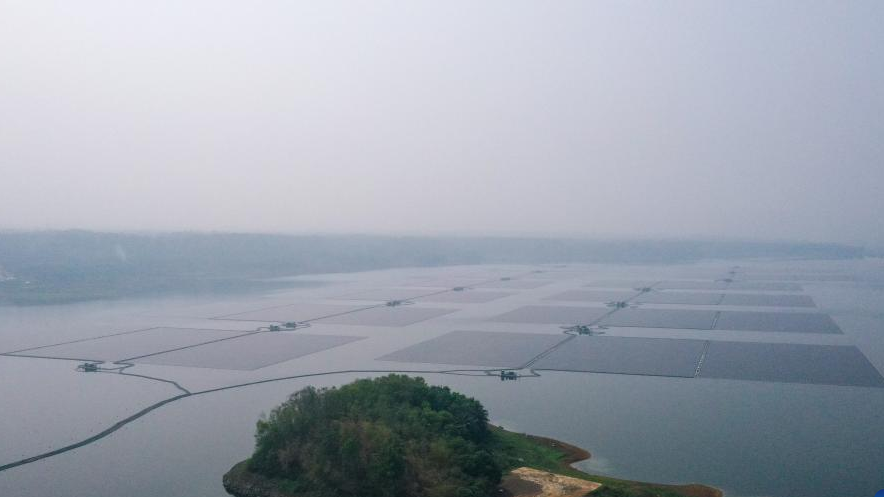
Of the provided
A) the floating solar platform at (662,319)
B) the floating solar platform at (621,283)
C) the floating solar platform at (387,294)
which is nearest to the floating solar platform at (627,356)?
the floating solar platform at (662,319)

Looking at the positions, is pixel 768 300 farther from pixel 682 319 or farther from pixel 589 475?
pixel 589 475

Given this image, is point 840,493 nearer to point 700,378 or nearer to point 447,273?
point 700,378

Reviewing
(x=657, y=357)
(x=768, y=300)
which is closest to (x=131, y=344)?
(x=657, y=357)

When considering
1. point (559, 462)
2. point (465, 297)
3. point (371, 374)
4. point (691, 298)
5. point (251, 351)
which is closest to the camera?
point (559, 462)

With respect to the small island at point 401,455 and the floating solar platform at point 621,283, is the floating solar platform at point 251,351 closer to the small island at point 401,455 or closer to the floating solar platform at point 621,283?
the small island at point 401,455

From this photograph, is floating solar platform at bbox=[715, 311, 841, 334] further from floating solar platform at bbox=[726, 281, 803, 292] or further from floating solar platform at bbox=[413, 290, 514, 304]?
floating solar platform at bbox=[726, 281, 803, 292]

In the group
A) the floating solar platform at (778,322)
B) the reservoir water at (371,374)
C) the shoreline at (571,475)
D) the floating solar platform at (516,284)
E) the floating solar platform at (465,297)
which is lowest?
the shoreline at (571,475)
